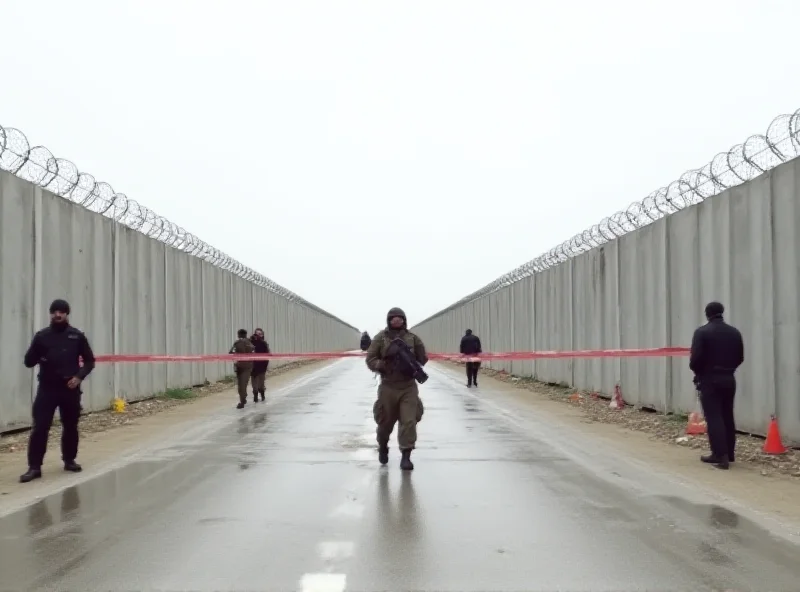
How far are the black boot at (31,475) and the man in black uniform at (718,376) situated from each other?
692 centimetres

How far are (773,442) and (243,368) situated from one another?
1066cm

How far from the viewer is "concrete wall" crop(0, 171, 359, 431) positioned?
1224 cm

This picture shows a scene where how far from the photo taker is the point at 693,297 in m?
12.7

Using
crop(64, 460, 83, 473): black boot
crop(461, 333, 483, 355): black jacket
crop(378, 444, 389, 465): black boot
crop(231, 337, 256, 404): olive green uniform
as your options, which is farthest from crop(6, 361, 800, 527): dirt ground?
crop(461, 333, 483, 355): black jacket

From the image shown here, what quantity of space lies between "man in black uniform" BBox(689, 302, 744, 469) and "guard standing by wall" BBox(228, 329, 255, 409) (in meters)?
9.90

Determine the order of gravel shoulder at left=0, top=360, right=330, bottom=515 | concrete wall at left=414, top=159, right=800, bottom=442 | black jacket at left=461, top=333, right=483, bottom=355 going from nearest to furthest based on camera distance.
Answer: gravel shoulder at left=0, top=360, right=330, bottom=515
concrete wall at left=414, top=159, right=800, bottom=442
black jacket at left=461, top=333, right=483, bottom=355

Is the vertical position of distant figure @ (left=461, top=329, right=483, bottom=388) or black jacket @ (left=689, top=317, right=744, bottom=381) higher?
black jacket @ (left=689, top=317, right=744, bottom=381)

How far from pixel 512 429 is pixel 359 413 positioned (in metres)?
3.61

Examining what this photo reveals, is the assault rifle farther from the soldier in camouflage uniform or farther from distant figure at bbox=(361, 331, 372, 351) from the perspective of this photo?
distant figure at bbox=(361, 331, 372, 351)

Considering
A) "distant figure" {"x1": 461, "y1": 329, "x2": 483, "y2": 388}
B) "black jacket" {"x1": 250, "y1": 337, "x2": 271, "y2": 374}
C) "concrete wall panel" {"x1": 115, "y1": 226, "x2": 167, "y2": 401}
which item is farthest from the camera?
"distant figure" {"x1": 461, "y1": 329, "x2": 483, "y2": 388}

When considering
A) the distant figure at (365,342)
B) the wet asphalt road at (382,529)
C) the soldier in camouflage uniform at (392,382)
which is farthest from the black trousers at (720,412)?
the distant figure at (365,342)

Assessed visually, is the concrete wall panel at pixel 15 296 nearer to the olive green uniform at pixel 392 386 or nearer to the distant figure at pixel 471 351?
the olive green uniform at pixel 392 386

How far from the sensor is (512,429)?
491 inches

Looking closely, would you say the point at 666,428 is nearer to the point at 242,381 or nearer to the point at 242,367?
the point at 242,381
